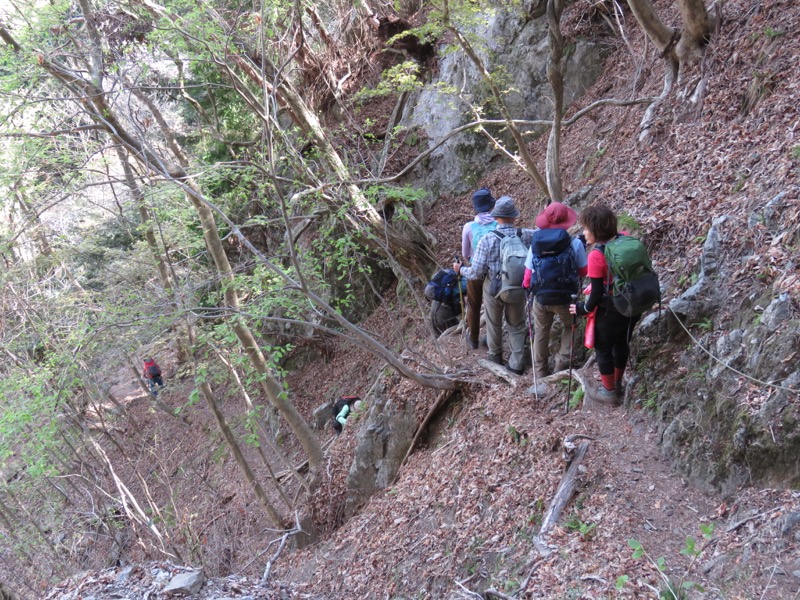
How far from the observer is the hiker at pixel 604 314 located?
Result: 15.2 ft

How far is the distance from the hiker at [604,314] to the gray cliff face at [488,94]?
7488 millimetres

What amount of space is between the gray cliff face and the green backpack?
7744 mm

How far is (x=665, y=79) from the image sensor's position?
324 inches

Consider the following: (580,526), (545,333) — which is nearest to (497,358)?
(545,333)

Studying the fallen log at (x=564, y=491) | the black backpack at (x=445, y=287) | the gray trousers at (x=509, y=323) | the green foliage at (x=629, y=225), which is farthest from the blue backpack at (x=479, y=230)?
the fallen log at (x=564, y=491)

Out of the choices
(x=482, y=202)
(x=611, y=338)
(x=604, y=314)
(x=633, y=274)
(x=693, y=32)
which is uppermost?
(x=693, y=32)

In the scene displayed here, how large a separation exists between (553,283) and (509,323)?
1.26 m

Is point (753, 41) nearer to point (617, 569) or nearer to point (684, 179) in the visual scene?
point (684, 179)

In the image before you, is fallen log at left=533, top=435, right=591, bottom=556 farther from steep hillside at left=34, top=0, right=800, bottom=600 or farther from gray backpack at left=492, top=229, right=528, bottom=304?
gray backpack at left=492, top=229, right=528, bottom=304

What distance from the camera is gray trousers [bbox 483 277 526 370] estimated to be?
634 centimetres

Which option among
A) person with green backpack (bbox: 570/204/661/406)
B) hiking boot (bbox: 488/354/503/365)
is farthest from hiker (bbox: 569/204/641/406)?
hiking boot (bbox: 488/354/503/365)

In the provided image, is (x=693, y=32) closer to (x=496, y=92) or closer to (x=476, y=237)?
(x=496, y=92)

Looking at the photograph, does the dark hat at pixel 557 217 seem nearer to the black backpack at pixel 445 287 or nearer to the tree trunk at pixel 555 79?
the tree trunk at pixel 555 79

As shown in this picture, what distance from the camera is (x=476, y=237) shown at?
653cm
